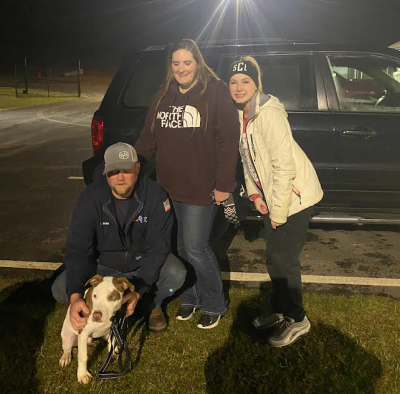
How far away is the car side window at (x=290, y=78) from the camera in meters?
4.18

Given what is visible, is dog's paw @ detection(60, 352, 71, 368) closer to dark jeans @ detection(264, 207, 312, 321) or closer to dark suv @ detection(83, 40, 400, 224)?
dark jeans @ detection(264, 207, 312, 321)

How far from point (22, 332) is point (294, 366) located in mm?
1745

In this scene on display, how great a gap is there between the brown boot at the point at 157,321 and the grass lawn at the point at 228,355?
0.16 feet

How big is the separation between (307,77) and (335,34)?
14976mm

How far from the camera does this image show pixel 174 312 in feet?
10.8

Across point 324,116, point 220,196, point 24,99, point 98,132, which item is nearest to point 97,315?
point 220,196

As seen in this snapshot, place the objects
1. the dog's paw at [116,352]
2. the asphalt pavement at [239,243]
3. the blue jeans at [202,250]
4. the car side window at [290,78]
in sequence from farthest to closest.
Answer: the car side window at [290,78]
the asphalt pavement at [239,243]
the blue jeans at [202,250]
the dog's paw at [116,352]

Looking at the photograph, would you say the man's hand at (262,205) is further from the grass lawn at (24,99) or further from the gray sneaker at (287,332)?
the grass lawn at (24,99)

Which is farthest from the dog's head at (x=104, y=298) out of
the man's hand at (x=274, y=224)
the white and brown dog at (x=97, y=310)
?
the man's hand at (x=274, y=224)

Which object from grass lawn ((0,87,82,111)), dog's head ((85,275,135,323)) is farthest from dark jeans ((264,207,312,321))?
grass lawn ((0,87,82,111))

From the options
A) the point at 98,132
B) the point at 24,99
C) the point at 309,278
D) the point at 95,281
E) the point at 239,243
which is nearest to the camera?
the point at 95,281

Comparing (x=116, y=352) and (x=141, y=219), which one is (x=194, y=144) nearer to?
(x=141, y=219)

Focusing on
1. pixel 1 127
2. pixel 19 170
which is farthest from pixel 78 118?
pixel 19 170

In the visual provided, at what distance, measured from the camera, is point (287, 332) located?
112 inches
